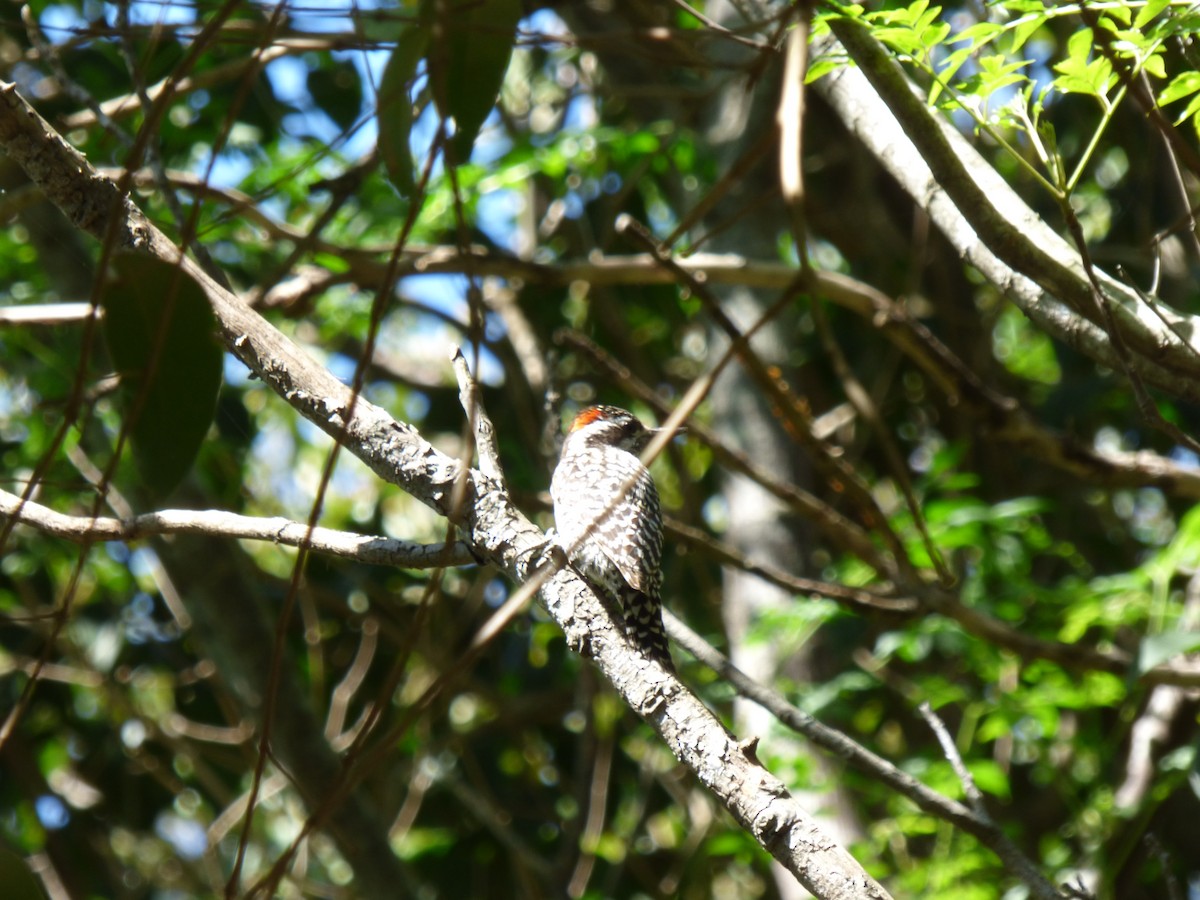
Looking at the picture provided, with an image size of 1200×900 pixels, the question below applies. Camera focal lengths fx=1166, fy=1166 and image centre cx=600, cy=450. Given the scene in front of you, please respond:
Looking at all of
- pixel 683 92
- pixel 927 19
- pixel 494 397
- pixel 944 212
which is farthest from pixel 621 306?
pixel 927 19

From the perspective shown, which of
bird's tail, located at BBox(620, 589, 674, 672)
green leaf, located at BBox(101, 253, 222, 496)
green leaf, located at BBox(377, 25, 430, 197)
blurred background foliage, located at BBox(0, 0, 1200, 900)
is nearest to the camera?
green leaf, located at BBox(101, 253, 222, 496)

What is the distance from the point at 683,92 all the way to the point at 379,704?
442 cm

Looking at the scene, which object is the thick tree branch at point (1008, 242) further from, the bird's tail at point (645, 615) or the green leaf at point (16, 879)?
the green leaf at point (16, 879)

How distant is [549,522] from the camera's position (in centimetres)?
566

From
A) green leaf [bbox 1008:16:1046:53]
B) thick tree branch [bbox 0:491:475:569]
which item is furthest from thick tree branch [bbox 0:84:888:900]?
green leaf [bbox 1008:16:1046:53]

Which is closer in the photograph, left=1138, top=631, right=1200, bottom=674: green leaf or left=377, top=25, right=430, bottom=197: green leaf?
left=377, top=25, right=430, bottom=197: green leaf

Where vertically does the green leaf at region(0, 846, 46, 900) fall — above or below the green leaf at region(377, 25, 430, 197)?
below

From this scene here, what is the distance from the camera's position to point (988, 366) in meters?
5.98

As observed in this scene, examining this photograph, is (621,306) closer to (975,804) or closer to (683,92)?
(683,92)

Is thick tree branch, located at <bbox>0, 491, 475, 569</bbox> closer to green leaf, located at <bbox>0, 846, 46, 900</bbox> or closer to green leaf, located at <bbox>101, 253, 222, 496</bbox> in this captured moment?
green leaf, located at <bbox>101, 253, 222, 496</bbox>

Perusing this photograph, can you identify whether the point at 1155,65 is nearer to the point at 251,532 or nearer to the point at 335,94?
the point at 251,532

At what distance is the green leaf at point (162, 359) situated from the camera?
1714 mm

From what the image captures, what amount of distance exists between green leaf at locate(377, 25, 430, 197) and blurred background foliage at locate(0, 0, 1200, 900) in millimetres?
1483

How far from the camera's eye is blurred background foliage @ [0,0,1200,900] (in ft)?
14.1
